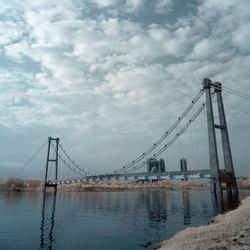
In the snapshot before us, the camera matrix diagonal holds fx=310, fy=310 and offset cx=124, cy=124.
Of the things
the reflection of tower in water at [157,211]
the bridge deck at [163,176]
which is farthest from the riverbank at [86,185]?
the reflection of tower in water at [157,211]

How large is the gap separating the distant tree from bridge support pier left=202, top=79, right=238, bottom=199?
249ft

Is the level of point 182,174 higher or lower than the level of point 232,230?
higher

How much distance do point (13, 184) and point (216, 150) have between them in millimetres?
79593

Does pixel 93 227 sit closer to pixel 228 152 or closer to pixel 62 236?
pixel 62 236

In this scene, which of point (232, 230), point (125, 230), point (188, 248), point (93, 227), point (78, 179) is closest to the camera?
point (188, 248)

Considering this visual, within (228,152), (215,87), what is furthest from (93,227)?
(215,87)

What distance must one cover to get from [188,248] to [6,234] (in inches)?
601

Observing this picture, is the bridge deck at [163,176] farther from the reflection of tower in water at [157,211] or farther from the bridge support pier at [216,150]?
the reflection of tower in water at [157,211]

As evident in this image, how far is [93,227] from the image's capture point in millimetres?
26141

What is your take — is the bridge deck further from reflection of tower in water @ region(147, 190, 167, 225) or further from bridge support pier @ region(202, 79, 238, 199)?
reflection of tower in water @ region(147, 190, 167, 225)

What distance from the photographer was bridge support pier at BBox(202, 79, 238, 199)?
1997 inches

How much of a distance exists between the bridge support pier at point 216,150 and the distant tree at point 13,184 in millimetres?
75844

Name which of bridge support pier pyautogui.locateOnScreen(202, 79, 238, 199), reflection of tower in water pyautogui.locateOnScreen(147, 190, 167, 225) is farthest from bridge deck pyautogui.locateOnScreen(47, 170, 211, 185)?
reflection of tower in water pyautogui.locateOnScreen(147, 190, 167, 225)

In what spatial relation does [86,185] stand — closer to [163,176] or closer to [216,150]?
[163,176]
